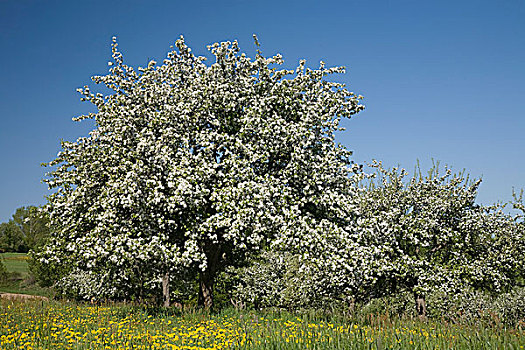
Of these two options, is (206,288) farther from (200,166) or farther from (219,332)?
(219,332)

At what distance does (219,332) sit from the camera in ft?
32.4

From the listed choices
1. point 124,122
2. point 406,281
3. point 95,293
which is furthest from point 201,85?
point 95,293

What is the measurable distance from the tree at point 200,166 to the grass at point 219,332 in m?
1.81

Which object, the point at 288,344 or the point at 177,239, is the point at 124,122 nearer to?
the point at 177,239

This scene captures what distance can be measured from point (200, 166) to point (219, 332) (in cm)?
616

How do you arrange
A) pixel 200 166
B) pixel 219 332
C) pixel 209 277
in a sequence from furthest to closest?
pixel 209 277, pixel 200 166, pixel 219 332

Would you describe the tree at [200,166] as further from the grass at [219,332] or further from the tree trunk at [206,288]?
the grass at [219,332]

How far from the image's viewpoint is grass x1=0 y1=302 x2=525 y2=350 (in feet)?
25.0

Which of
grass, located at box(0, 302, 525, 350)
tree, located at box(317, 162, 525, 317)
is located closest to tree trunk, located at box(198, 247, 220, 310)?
grass, located at box(0, 302, 525, 350)

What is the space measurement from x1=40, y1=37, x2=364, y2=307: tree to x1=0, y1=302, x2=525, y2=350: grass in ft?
5.95

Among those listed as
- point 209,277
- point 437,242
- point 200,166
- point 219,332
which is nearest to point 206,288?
point 209,277

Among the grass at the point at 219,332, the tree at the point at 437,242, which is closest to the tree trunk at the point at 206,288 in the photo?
the grass at the point at 219,332

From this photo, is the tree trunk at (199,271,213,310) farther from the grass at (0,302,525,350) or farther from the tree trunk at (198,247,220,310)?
the grass at (0,302,525,350)

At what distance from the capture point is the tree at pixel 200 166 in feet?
45.3
